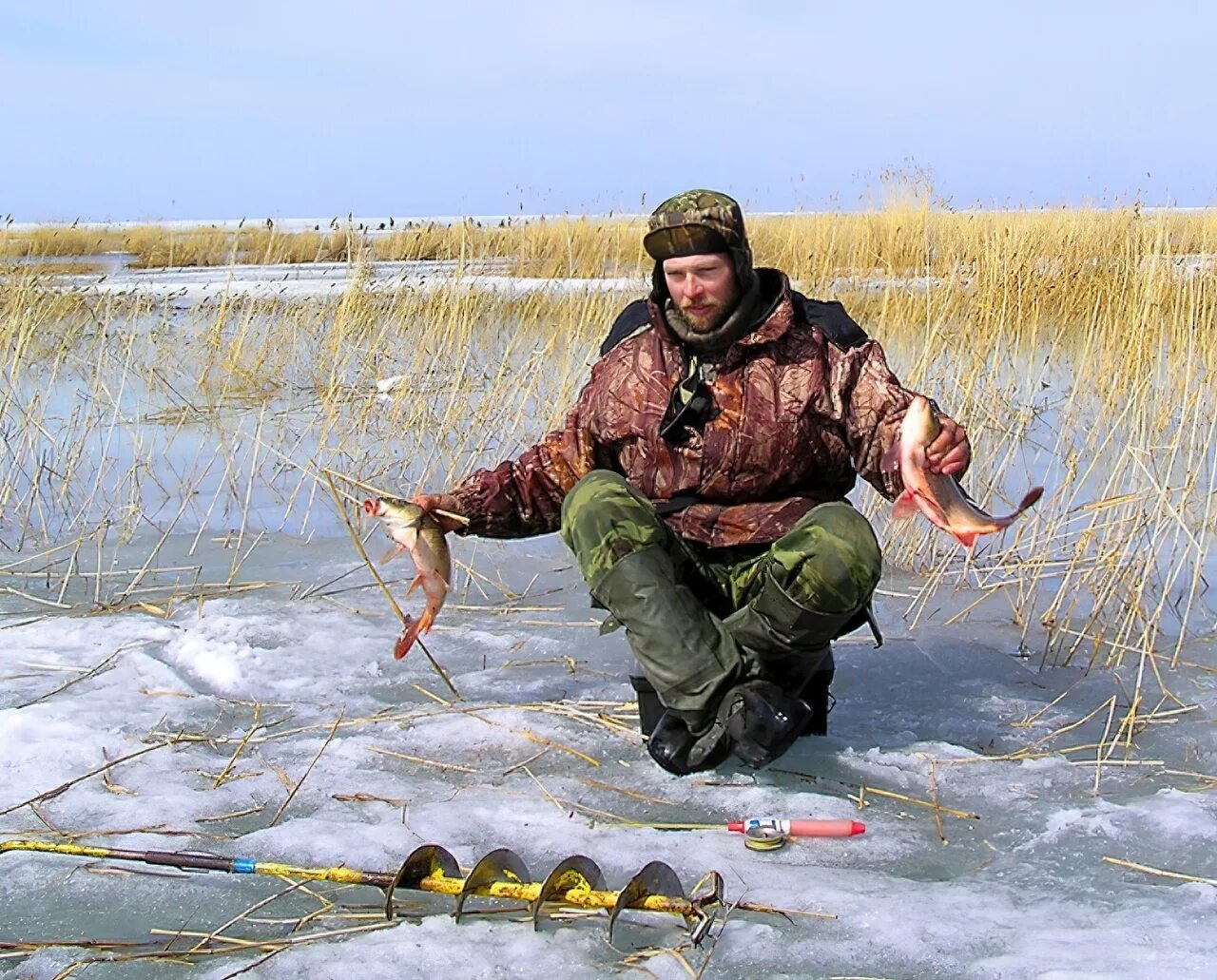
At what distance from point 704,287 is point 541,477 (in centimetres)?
61

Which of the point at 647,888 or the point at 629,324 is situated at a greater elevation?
the point at 629,324

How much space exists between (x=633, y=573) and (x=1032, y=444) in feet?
13.0

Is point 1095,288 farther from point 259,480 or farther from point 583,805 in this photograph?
point 583,805

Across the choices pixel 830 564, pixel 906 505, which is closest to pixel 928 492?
pixel 906 505

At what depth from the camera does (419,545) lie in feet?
9.68

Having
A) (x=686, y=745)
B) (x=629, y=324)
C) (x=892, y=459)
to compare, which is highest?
(x=629, y=324)

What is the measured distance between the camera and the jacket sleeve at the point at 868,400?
2.87m

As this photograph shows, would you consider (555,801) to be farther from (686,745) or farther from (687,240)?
(687,240)

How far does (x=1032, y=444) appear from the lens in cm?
622

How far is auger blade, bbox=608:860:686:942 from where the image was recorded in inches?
84.4

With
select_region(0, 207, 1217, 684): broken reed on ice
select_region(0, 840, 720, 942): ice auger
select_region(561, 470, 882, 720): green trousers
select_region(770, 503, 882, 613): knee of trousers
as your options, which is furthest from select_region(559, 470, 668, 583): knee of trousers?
select_region(0, 207, 1217, 684): broken reed on ice

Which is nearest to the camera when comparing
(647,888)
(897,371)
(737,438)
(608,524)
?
(647,888)

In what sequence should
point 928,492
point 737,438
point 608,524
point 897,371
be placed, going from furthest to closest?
point 897,371 < point 737,438 < point 608,524 < point 928,492

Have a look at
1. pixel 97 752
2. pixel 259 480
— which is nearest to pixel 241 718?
pixel 97 752
